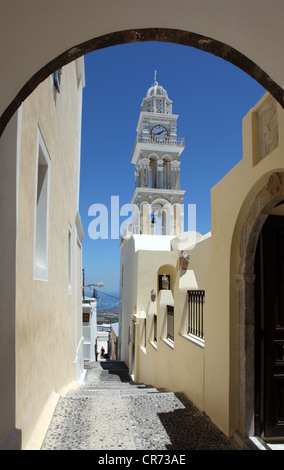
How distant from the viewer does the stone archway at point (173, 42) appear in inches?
83.5

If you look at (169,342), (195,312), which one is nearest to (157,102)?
(169,342)

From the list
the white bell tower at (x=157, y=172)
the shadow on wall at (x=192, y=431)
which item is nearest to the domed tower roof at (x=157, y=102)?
the white bell tower at (x=157, y=172)

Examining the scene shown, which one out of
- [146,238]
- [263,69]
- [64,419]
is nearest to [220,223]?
[263,69]

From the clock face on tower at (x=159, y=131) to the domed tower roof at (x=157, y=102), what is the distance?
149cm

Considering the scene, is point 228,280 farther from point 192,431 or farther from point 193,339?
point 193,339

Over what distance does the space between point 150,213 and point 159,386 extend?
50.3ft

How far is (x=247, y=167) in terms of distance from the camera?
3.99 meters

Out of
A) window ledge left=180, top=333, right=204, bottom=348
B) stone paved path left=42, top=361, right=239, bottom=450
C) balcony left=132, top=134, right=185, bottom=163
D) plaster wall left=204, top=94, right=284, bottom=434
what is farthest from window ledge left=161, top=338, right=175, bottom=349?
balcony left=132, top=134, right=185, bottom=163

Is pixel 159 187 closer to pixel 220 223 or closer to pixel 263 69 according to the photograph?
pixel 220 223

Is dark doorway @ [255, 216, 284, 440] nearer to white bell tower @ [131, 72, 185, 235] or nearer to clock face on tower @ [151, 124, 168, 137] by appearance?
white bell tower @ [131, 72, 185, 235]

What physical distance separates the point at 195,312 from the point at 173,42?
464cm

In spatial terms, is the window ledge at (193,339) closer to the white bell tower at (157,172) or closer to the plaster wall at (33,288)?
the plaster wall at (33,288)

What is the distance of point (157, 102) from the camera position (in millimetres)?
26703

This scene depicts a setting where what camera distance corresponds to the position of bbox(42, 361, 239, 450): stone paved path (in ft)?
12.5
